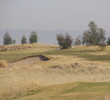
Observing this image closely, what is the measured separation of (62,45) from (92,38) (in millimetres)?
11862

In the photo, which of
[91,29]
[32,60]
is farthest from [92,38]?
[32,60]

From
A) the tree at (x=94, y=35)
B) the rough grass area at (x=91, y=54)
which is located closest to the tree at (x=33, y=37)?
the tree at (x=94, y=35)

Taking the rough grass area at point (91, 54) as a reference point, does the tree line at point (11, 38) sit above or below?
above

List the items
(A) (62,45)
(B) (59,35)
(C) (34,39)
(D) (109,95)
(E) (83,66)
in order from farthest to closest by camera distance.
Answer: (C) (34,39), (B) (59,35), (A) (62,45), (E) (83,66), (D) (109,95)

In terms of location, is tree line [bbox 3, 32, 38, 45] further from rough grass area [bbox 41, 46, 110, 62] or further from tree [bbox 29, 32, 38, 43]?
rough grass area [bbox 41, 46, 110, 62]

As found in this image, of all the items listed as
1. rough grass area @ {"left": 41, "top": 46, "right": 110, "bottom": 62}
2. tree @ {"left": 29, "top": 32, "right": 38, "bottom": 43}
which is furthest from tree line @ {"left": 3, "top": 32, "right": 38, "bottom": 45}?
rough grass area @ {"left": 41, "top": 46, "right": 110, "bottom": 62}

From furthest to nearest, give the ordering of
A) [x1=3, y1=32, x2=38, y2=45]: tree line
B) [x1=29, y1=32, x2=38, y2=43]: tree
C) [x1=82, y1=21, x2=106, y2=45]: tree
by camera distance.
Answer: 1. [x1=3, y1=32, x2=38, y2=45]: tree line
2. [x1=29, y1=32, x2=38, y2=43]: tree
3. [x1=82, y1=21, x2=106, y2=45]: tree

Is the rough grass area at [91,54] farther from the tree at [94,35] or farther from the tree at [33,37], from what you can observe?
the tree at [33,37]

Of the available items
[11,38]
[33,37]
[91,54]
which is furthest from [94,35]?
[11,38]

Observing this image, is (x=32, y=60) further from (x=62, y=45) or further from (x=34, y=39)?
(x=34, y=39)

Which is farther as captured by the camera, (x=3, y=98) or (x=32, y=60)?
(x=32, y=60)

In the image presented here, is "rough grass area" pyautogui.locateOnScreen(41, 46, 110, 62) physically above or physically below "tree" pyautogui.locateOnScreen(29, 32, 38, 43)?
below

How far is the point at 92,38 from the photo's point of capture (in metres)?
97.7

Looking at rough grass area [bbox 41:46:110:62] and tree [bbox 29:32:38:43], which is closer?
rough grass area [bbox 41:46:110:62]
